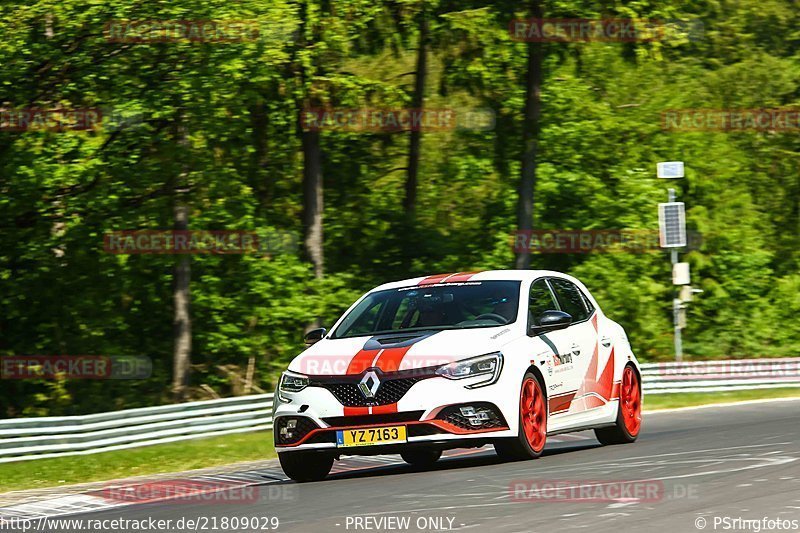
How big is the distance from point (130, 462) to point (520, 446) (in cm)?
711

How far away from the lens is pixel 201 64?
944 inches

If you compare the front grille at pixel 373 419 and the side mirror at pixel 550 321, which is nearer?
the front grille at pixel 373 419

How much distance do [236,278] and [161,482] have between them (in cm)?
1733

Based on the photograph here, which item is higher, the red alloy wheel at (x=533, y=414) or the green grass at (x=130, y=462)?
the red alloy wheel at (x=533, y=414)

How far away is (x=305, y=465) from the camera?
1154 centimetres

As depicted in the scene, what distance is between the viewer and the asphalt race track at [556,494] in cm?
779

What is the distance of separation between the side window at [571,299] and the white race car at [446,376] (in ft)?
0.09

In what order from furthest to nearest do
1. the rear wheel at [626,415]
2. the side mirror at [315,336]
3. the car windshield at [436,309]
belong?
1. the rear wheel at [626,415]
2. the side mirror at [315,336]
3. the car windshield at [436,309]

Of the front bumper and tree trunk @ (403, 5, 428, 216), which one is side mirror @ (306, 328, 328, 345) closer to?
the front bumper

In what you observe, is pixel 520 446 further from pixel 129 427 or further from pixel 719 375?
pixel 719 375

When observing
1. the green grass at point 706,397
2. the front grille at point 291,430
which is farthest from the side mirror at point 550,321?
the green grass at point 706,397

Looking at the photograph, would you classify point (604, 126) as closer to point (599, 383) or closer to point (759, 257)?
point (759, 257)

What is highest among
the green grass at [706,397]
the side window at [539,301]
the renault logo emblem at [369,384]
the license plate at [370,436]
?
the side window at [539,301]

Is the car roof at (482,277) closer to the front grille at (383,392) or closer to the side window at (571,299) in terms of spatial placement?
the side window at (571,299)
